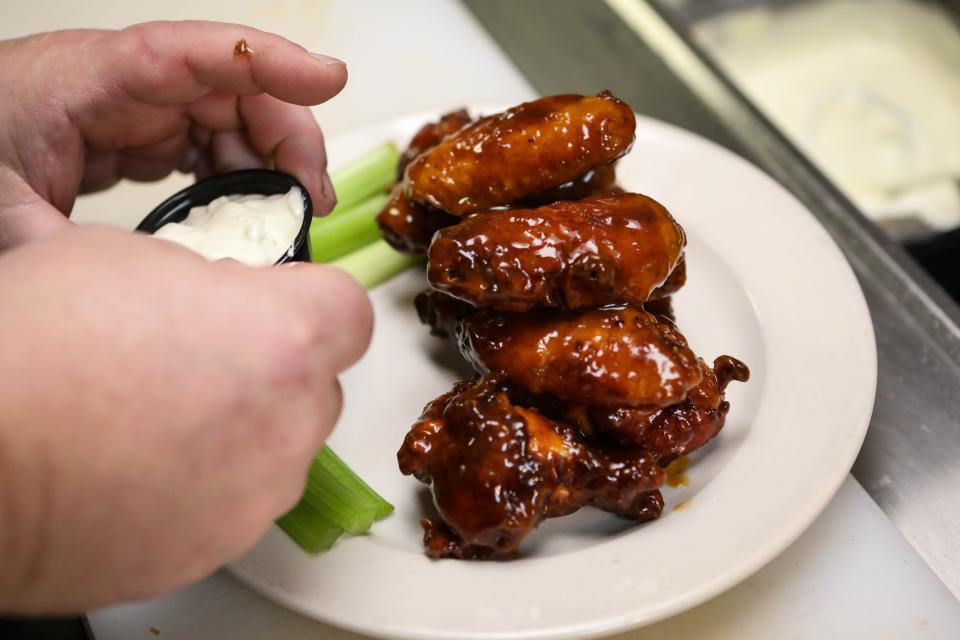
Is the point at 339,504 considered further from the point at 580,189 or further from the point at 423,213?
the point at 580,189

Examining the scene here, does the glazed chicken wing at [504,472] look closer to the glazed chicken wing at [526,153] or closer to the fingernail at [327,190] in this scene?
the glazed chicken wing at [526,153]

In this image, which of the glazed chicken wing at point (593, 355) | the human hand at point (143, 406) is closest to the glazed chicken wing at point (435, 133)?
the glazed chicken wing at point (593, 355)

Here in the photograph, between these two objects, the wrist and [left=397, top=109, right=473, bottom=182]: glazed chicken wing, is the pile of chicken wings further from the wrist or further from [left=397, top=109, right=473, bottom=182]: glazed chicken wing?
the wrist

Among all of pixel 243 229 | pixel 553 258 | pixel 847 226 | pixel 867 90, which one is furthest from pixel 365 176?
pixel 867 90

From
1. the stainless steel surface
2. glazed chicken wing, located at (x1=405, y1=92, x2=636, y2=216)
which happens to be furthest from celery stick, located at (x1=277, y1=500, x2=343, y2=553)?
the stainless steel surface

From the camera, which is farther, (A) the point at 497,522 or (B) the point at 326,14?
(B) the point at 326,14

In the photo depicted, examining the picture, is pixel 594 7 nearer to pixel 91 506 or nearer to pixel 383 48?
pixel 383 48

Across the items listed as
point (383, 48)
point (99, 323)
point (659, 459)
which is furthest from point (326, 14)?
point (99, 323)
